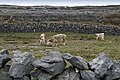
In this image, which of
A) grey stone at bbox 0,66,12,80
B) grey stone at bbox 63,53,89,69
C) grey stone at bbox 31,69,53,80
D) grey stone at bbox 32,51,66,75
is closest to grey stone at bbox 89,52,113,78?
grey stone at bbox 63,53,89,69

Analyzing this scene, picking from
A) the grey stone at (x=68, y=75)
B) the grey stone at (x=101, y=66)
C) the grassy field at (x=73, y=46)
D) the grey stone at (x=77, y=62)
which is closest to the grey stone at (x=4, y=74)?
the grey stone at (x=68, y=75)

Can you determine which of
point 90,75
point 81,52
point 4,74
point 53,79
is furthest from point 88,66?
point 81,52

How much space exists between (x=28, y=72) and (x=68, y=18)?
49.4m

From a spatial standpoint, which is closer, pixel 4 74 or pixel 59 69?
pixel 59 69

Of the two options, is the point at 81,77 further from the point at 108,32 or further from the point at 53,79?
the point at 108,32

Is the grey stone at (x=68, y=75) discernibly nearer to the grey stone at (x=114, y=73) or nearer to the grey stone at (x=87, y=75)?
the grey stone at (x=87, y=75)

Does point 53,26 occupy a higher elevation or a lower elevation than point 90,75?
lower

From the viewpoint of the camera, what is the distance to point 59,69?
49.6 ft

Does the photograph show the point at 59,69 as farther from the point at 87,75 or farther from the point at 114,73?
the point at 114,73

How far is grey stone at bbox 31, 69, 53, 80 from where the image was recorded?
49.6ft

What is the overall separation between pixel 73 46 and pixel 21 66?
898 inches

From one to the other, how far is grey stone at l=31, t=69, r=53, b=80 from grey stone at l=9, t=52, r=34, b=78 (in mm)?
241

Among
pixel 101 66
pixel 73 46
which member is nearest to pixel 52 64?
pixel 101 66

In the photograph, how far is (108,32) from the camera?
5291 centimetres
